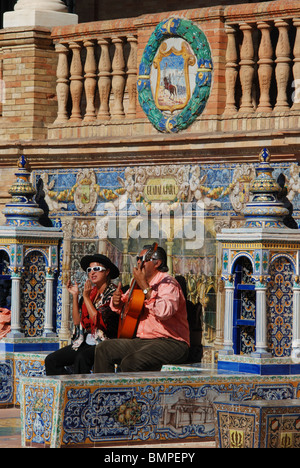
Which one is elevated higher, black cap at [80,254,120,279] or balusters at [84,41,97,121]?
balusters at [84,41,97,121]

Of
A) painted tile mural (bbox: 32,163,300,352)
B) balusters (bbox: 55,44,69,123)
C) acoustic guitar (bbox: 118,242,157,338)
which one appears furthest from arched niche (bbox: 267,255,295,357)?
balusters (bbox: 55,44,69,123)

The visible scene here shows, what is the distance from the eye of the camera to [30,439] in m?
12.9

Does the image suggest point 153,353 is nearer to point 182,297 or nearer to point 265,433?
point 182,297

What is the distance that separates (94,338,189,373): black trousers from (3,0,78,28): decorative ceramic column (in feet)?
14.0

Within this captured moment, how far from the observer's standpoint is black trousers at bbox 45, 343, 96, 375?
14656mm

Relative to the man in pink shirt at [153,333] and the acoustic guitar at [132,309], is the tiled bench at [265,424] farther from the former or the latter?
the acoustic guitar at [132,309]

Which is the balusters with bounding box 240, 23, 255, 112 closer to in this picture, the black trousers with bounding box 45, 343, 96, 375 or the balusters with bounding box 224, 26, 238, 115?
the balusters with bounding box 224, 26, 238, 115

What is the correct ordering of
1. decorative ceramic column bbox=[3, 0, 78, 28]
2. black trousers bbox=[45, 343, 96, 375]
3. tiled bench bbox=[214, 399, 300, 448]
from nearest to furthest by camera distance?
tiled bench bbox=[214, 399, 300, 448]
black trousers bbox=[45, 343, 96, 375]
decorative ceramic column bbox=[3, 0, 78, 28]

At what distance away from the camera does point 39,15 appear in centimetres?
1689

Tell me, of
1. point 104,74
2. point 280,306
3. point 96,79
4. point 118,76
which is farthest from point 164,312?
point 96,79

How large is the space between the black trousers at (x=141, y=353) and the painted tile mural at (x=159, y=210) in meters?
0.74

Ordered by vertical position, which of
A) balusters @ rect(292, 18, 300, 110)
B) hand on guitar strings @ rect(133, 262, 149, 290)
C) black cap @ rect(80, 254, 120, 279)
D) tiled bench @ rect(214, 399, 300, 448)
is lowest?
tiled bench @ rect(214, 399, 300, 448)

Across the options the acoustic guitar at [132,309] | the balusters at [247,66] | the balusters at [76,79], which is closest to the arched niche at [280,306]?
the acoustic guitar at [132,309]

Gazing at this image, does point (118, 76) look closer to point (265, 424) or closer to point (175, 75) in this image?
Answer: point (175, 75)
